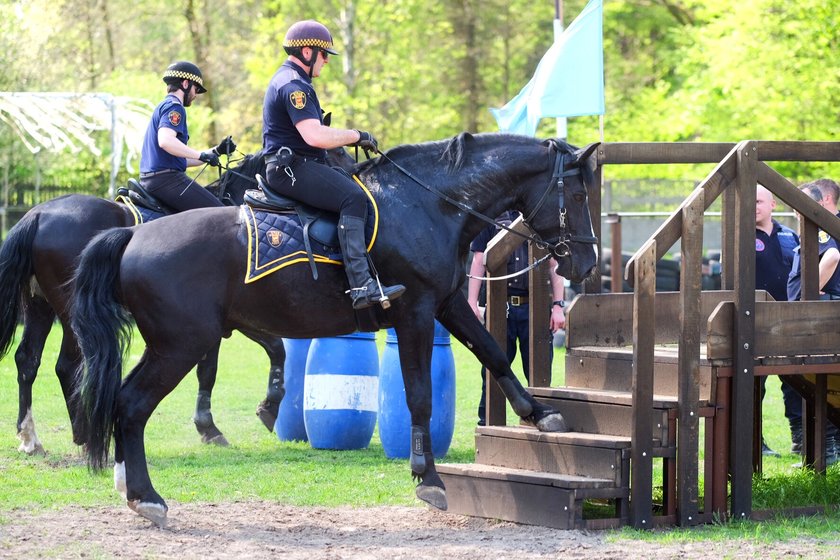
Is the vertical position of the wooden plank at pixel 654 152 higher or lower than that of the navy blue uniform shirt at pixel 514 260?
higher

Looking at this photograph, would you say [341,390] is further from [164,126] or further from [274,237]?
[274,237]

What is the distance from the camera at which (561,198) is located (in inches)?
264

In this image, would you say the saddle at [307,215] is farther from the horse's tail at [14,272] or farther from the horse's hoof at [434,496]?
the horse's tail at [14,272]

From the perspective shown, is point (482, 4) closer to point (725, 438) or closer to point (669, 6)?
point (669, 6)

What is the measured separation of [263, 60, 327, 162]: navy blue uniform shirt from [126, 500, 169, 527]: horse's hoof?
2.10 meters

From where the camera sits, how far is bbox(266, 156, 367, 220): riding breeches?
648 cm

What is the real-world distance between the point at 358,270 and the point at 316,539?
1.45m

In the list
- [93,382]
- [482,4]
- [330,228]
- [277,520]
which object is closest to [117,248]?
[93,382]

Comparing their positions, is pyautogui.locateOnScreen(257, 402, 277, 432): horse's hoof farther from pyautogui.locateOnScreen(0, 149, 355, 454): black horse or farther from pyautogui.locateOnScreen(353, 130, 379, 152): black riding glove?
pyautogui.locateOnScreen(353, 130, 379, 152): black riding glove

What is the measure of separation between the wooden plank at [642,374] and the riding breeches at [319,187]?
61.8 inches

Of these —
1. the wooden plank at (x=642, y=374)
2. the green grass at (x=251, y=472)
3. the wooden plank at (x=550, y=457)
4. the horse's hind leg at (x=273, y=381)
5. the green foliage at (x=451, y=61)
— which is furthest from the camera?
the green foliage at (x=451, y=61)

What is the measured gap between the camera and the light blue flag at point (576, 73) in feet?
33.7

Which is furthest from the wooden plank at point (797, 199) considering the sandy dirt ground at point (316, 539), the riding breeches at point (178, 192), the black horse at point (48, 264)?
the riding breeches at point (178, 192)

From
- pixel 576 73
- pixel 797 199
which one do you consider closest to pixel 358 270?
pixel 797 199
